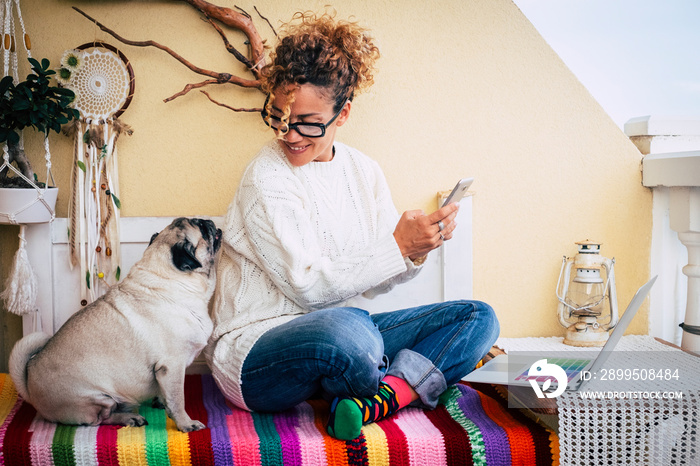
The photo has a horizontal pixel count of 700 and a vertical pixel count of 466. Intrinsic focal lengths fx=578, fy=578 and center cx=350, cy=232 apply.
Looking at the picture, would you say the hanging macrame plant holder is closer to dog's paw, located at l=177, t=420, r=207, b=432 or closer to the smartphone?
dog's paw, located at l=177, t=420, r=207, b=432

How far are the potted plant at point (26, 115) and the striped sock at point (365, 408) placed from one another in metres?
1.20

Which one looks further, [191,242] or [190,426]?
[191,242]

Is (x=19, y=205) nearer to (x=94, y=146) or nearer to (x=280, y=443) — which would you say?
(x=94, y=146)

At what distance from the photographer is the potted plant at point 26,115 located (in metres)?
1.77

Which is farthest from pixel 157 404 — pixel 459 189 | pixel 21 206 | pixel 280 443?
pixel 459 189

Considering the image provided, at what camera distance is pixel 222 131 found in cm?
208

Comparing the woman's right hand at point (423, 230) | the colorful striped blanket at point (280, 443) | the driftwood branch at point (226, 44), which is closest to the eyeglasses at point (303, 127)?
the woman's right hand at point (423, 230)

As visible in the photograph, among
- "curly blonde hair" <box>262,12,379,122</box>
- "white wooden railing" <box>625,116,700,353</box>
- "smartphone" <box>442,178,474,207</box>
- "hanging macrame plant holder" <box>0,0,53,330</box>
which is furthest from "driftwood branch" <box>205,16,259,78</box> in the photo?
"white wooden railing" <box>625,116,700,353</box>

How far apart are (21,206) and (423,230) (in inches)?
49.6

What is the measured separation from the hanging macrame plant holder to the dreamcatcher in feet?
0.31

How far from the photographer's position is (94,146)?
199 centimetres

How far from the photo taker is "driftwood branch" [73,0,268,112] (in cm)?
199

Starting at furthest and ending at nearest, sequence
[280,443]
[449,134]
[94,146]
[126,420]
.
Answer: [449,134] < [94,146] < [126,420] < [280,443]

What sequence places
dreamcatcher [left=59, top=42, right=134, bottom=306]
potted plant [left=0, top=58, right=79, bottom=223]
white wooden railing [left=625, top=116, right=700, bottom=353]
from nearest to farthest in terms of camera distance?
potted plant [left=0, top=58, right=79, bottom=223] → dreamcatcher [left=59, top=42, right=134, bottom=306] → white wooden railing [left=625, top=116, right=700, bottom=353]
